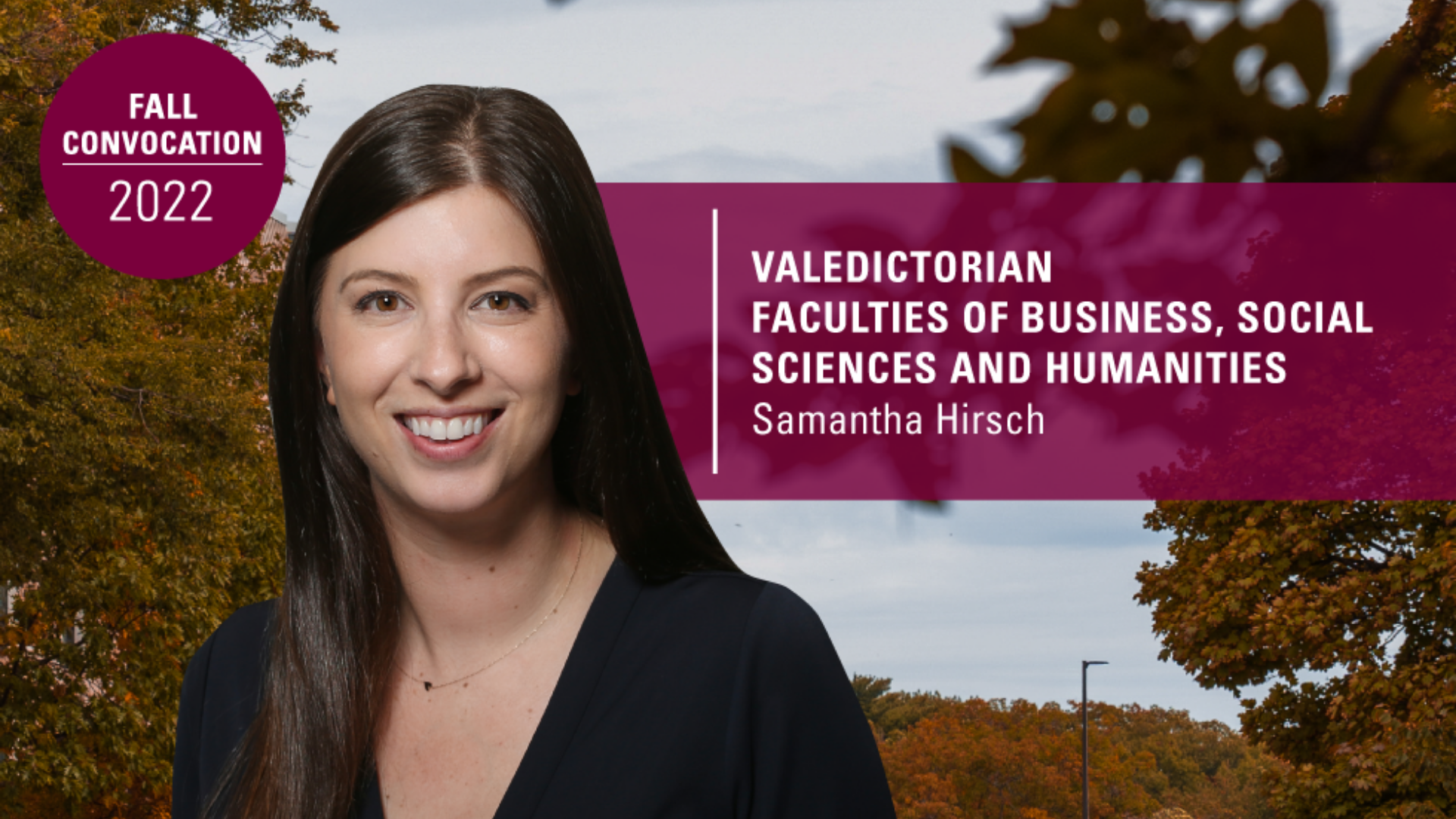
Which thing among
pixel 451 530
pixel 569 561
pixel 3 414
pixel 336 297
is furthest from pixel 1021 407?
pixel 3 414

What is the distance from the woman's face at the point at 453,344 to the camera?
81.1 inches

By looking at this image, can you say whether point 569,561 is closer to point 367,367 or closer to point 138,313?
point 367,367

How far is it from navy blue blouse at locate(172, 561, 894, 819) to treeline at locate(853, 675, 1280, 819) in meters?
31.5

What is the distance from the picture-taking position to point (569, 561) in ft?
7.62

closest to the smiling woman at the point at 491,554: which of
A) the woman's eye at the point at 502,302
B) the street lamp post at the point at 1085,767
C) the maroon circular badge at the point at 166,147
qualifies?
the woman's eye at the point at 502,302

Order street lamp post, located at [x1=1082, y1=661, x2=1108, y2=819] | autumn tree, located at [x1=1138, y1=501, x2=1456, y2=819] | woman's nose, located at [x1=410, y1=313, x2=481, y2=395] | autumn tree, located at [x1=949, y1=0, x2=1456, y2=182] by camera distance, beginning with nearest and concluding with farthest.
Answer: autumn tree, located at [x1=949, y1=0, x2=1456, y2=182], woman's nose, located at [x1=410, y1=313, x2=481, y2=395], autumn tree, located at [x1=1138, y1=501, x2=1456, y2=819], street lamp post, located at [x1=1082, y1=661, x2=1108, y2=819]

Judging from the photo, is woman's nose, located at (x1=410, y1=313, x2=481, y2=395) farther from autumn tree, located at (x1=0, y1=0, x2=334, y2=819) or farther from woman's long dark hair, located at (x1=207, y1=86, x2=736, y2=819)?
autumn tree, located at (x1=0, y1=0, x2=334, y2=819)

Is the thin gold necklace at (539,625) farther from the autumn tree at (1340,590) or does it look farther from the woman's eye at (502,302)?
the autumn tree at (1340,590)

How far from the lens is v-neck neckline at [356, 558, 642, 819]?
211cm

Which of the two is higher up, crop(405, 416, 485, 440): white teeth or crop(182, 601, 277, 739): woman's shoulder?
crop(405, 416, 485, 440): white teeth

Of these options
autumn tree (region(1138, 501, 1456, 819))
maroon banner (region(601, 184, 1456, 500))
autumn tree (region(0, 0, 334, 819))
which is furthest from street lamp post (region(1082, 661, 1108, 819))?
maroon banner (region(601, 184, 1456, 500))

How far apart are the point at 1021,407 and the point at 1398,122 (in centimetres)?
108

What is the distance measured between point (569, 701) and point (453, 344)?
0.57m

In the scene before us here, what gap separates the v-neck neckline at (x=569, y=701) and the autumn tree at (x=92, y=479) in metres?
15.6
